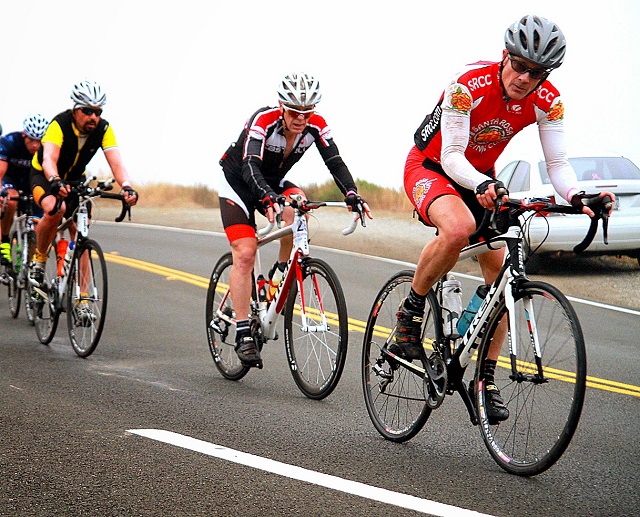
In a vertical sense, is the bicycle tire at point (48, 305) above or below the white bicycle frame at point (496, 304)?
below

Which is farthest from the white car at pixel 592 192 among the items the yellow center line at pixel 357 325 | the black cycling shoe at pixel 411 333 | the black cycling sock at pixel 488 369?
the black cycling sock at pixel 488 369

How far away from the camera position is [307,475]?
17.8 feet

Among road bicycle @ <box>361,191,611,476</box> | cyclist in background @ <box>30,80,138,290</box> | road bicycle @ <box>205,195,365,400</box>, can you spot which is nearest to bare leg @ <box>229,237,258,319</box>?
road bicycle @ <box>205,195,365,400</box>

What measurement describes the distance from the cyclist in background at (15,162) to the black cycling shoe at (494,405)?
25.8 ft

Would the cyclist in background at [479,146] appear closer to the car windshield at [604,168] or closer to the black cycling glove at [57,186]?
the black cycling glove at [57,186]

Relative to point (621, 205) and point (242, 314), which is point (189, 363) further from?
point (621, 205)

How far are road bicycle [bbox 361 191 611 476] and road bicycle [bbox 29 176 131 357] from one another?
3602mm

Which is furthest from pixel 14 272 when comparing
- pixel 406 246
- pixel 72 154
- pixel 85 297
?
pixel 406 246

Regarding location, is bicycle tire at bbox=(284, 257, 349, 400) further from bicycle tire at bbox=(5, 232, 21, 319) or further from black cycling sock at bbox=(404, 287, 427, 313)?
bicycle tire at bbox=(5, 232, 21, 319)

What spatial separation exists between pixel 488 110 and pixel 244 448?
2300 mm

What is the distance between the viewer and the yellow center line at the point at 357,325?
577cm

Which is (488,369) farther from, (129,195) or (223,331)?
(129,195)

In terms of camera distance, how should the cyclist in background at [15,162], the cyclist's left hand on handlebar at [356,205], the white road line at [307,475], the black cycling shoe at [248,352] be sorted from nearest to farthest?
1. the white road line at [307,475]
2. the cyclist's left hand on handlebar at [356,205]
3. the black cycling shoe at [248,352]
4. the cyclist in background at [15,162]

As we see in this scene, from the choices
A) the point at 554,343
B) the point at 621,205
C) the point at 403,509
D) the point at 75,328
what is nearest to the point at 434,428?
the point at 554,343
